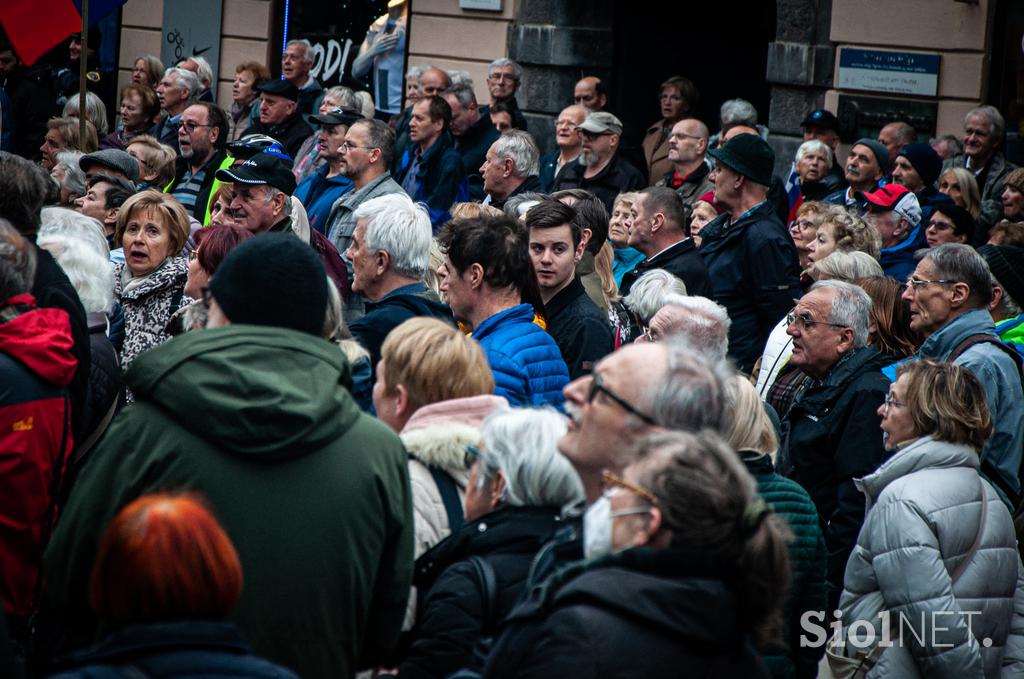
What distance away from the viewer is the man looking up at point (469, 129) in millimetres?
11352

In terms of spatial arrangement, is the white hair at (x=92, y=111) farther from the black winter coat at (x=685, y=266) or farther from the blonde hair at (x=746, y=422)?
the blonde hair at (x=746, y=422)

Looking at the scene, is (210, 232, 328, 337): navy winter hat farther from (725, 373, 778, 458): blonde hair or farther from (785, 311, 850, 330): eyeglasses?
(785, 311, 850, 330): eyeglasses

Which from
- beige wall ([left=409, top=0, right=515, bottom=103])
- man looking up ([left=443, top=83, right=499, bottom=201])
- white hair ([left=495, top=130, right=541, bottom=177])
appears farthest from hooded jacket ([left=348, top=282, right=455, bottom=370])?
beige wall ([left=409, top=0, right=515, bottom=103])

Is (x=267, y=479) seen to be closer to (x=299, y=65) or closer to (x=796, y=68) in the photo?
(x=796, y=68)

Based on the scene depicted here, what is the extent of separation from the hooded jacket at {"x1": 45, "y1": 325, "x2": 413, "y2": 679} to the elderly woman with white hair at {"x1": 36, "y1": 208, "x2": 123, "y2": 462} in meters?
1.80

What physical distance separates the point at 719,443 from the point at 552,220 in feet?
11.4

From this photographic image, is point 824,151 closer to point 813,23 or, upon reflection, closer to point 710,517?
point 813,23

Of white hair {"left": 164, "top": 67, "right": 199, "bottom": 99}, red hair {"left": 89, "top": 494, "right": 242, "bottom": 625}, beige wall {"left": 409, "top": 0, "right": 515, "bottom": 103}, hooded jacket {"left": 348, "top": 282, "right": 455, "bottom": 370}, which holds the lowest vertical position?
red hair {"left": 89, "top": 494, "right": 242, "bottom": 625}

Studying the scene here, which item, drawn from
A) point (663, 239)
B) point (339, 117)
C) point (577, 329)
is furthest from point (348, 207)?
point (577, 329)

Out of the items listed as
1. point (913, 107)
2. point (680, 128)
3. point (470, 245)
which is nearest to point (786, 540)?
point (470, 245)

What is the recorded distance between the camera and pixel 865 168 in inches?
382

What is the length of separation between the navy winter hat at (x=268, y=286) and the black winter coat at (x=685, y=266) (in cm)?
409

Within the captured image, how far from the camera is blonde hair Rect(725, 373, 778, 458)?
4148 millimetres

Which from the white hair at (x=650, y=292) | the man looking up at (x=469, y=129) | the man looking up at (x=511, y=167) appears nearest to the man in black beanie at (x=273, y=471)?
the white hair at (x=650, y=292)
